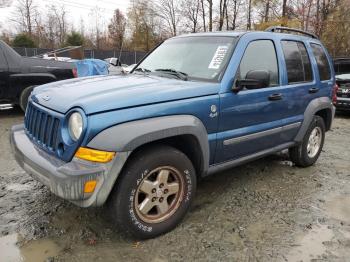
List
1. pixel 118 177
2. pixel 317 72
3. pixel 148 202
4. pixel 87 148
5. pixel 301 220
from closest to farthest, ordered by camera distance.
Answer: pixel 87 148, pixel 118 177, pixel 148 202, pixel 301 220, pixel 317 72

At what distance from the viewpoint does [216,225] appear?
357cm

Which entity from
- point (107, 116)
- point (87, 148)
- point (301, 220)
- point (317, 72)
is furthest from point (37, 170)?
point (317, 72)

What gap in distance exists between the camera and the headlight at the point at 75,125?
2859mm

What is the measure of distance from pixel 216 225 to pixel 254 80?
1.46 meters

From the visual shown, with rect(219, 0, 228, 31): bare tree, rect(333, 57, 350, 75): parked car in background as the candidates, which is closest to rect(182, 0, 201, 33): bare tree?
rect(219, 0, 228, 31): bare tree

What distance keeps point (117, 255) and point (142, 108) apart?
121 cm

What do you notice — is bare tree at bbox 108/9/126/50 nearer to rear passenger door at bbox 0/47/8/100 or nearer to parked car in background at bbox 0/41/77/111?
parked car in background at bbox 0/41/77/111

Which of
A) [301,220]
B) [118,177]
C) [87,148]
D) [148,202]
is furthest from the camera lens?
[301,220]

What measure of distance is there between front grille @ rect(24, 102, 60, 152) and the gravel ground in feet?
2.76

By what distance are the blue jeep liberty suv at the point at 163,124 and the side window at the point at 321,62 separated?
0.73 m

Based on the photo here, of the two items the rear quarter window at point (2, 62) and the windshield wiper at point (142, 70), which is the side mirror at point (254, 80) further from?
the rear quarter window at point (2, 62)

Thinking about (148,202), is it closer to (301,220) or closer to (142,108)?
(142,108)

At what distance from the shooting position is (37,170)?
120 inches

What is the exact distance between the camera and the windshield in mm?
3824
